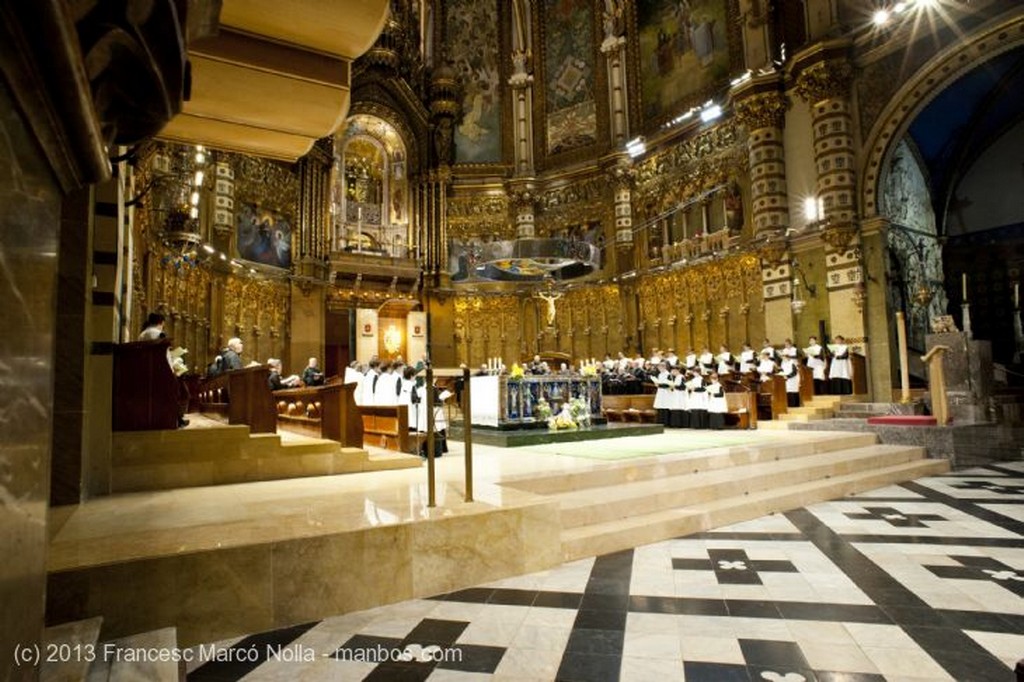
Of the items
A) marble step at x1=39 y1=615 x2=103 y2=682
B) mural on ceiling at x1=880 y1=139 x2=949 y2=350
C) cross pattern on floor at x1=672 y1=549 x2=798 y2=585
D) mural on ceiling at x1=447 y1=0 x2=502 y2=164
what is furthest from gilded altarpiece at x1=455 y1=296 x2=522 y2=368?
marble step at x1=39 y1=615 x2=103 y2=682

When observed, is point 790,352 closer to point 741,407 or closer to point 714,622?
point 741,407

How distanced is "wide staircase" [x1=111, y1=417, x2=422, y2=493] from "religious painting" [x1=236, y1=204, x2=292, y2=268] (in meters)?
11.0

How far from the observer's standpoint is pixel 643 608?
10.9 feet

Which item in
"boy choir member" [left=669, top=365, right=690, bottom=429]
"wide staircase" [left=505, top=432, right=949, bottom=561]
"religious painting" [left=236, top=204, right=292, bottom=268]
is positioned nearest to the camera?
"wide staircase" [left=505, top=432, right=949, bottom=561]

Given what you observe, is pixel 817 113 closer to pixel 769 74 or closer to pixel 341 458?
pixel 769 74

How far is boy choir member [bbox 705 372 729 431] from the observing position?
1132cm

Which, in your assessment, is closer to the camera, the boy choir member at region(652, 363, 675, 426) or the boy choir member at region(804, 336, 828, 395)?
the boy choir member at region(652, 363, 675, 426)

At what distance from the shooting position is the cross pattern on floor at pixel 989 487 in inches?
259

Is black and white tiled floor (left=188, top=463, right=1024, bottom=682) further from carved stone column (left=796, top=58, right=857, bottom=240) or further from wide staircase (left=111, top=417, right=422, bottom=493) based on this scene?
carved stone column (left=796, top=58, right=857, bottom=240)

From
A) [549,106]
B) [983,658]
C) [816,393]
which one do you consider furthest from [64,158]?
[549,106]

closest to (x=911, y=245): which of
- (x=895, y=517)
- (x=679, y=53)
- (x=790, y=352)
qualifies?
(x=790, y=352)

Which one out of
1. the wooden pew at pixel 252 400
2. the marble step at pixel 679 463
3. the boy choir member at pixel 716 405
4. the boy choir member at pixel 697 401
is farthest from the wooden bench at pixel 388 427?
the boy choir member at pixel 716 405

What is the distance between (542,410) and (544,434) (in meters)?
1.18

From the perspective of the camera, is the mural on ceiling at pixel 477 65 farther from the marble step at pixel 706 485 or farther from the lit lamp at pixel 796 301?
the marble step at pixel 706 485
